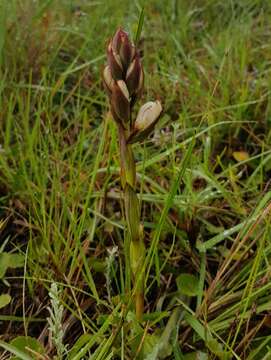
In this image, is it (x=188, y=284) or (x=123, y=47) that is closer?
(x=123, y=47)

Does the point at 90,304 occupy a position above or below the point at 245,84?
below

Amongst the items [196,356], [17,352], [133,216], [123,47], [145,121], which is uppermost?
[123,47]

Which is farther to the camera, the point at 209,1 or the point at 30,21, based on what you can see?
the point at 209,1

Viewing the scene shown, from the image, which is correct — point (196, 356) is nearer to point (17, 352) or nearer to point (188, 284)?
point (188, 284)

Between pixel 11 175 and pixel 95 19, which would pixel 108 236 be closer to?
pixel 11 175

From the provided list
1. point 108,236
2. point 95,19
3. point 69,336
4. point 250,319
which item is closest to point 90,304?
point 69,336

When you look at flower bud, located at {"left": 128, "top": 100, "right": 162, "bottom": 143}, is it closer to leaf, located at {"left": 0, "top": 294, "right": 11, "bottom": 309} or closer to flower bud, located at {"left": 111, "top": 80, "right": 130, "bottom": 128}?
flower bud, located at {"left": 111, "top": 80, "right": 130, "bottom": 128}

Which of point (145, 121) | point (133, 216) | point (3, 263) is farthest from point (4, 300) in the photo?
point (145, 121)

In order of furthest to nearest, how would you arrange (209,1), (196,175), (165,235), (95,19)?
(209,1) < (95,19) < (196,175) < (165,235)
